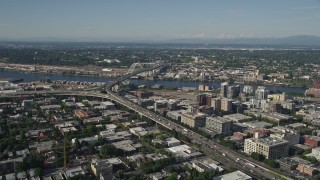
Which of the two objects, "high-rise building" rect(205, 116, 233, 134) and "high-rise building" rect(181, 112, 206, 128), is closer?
"high-rise building" rect(205, 116, 233, 134)

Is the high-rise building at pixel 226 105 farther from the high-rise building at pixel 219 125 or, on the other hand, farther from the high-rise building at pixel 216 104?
the high-rise building at pixel 219 125

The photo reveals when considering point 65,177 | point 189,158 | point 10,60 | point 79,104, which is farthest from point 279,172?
point 10,60

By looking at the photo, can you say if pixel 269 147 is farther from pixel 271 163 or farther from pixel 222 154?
pixel 222 154

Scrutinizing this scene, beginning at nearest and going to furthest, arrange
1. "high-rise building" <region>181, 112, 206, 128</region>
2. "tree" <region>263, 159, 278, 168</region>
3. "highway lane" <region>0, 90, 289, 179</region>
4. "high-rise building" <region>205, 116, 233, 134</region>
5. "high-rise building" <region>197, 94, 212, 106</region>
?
"highway lane" <region>0, 90, 289, 179</region> → "tree" <region>263, 159, 278, 168</region> → "high-rise building" <region>205, 116, 233, 134</region> → "high-rise building" <region>181, 112, 206, 128</region> → "high-rise building" <region>197, 94, 212, 106</region>

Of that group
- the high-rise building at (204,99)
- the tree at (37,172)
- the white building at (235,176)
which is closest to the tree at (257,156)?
the white building at (235,176)

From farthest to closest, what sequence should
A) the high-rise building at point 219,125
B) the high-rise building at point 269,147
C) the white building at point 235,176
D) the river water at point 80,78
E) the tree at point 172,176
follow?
the river water at point 80,78 < the high-rise building at point 219,125 < the high-rise building at point 269,147 < the white building at point 235,176 < the tree at point 172,176

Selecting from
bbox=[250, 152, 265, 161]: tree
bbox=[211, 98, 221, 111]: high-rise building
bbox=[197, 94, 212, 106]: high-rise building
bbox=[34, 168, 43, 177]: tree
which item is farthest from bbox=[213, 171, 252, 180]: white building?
bbox=[197, 94, 212, 106]: high-rise building

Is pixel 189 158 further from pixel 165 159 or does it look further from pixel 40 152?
pixel 40 152

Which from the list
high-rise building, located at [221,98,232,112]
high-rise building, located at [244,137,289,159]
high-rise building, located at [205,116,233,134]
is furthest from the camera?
high-rise building, located at [221,98,232,112]

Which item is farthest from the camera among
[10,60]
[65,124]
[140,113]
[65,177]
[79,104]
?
[10,60]

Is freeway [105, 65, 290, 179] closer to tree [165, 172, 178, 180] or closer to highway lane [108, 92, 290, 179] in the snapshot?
highway lane [108, 92, 290, 179]

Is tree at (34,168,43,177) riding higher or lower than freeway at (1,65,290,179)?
higher
